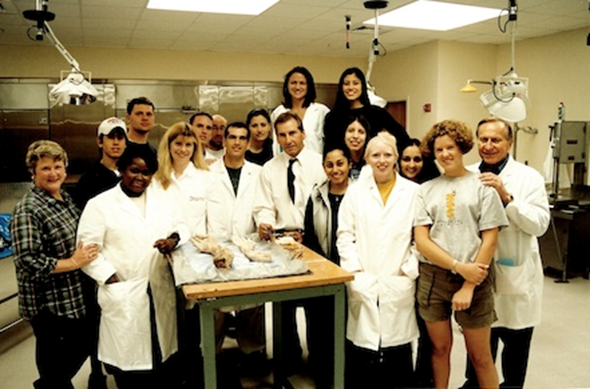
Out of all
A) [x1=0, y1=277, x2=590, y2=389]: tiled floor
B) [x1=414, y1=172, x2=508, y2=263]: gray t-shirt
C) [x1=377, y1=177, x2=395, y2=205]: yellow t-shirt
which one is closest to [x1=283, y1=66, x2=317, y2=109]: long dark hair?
[x1=377, y1=177, x2=395, y2=205]: yellow t-shirt

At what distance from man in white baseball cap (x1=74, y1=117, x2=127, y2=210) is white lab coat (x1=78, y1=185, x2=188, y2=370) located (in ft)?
1.22

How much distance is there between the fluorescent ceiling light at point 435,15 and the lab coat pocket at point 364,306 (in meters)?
3.41

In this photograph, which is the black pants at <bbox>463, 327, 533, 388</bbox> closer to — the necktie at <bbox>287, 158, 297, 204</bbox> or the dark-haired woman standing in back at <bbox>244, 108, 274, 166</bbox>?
the necktie at <bbox>287, 158, 297, 204</bbox>

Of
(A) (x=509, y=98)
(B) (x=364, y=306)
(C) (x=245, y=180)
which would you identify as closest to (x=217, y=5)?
(C) (x=245, y=180)

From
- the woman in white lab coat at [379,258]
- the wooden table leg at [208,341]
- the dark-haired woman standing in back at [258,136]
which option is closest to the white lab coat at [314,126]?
the dark-haired woman standing in back at [258,136]

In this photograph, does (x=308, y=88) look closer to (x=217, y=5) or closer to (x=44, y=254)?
(x=44, y=254)

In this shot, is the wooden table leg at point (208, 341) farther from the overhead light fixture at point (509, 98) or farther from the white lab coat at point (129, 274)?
the overhead light fixture at point (509, 98)

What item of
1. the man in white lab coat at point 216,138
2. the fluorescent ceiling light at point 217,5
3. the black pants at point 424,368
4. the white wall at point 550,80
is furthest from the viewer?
the white wall at point 550,80

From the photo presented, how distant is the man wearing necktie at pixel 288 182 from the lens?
2729 mm

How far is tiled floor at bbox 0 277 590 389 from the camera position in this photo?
2.84 meters

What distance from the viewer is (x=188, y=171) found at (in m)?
2.77

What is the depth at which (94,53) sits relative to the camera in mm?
6770

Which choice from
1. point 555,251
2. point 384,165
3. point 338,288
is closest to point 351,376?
point 338,288

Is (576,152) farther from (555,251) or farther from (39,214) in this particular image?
(39,214)
